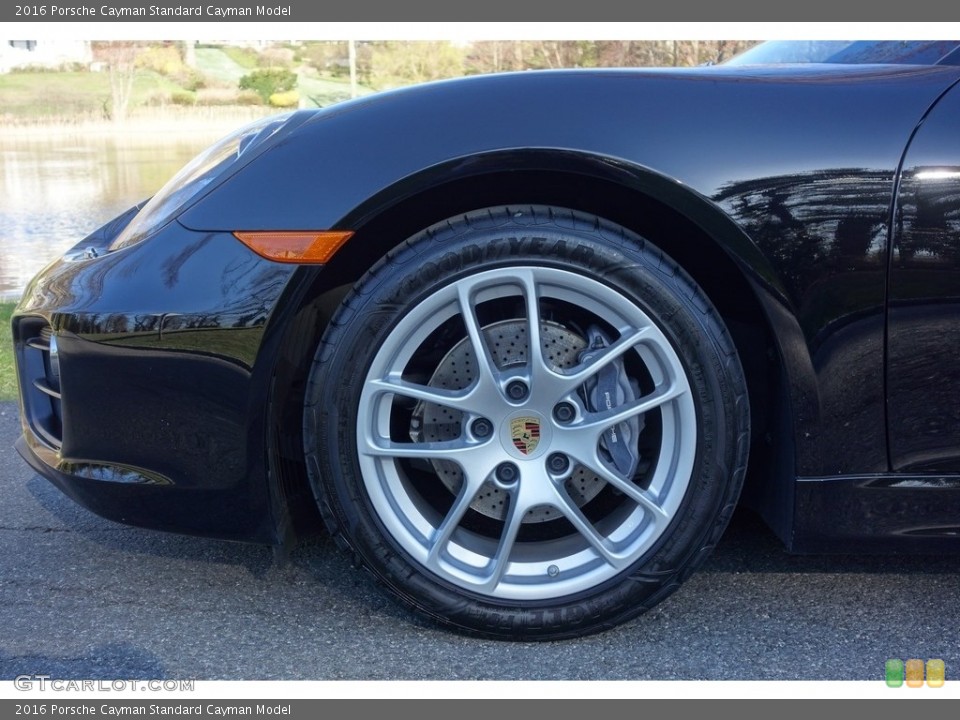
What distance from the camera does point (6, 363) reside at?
453 cm

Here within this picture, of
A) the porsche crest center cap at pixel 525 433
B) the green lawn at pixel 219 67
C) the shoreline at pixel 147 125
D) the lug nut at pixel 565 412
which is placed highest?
the green lawn at pixel 219 67

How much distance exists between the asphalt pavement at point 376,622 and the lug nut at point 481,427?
0.48 meters

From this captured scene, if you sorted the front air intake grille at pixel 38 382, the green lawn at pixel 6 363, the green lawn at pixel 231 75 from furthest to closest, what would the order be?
the green lawn at pixel 231 75 < the green lawn at pixel 6 363 < the front air intake grille at pixel 38 382

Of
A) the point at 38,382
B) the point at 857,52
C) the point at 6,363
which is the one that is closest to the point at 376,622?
the point at 38,382

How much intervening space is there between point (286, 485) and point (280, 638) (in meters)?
0.35

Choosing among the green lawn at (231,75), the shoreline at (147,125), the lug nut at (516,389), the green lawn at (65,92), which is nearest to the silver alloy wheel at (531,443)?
the lug nut at (516,389)

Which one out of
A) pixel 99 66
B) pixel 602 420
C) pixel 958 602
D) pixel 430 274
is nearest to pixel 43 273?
pixel 430 274

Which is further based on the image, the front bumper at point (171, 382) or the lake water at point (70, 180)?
the lake water at point (70, 180)

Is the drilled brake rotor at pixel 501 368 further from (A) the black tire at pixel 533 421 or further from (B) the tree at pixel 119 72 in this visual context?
(B) the tree at pixel 119 72

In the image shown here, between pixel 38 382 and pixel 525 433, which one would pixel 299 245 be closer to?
pixel 525 433

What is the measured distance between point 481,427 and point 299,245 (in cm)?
55

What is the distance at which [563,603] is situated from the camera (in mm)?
1938

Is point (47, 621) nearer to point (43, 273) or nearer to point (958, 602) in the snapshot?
point (43, 273)

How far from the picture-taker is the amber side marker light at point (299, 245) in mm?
1837
